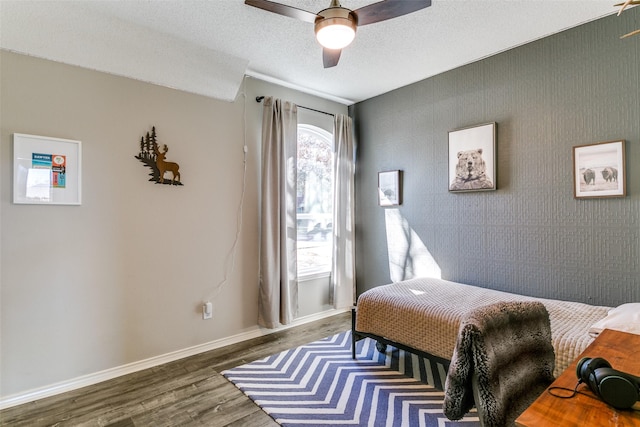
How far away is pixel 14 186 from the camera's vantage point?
223cm

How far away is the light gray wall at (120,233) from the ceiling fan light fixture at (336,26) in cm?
168

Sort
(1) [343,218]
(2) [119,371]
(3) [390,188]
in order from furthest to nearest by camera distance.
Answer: (1) [343,218]
(3) [390,188]
(2) [119,371]

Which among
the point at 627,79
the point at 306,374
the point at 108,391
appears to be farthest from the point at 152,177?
the point at 627,79

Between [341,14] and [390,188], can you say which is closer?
[341,14]

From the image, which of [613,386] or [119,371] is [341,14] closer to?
[613,386]

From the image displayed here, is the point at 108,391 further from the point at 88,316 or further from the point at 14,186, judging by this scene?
the point at 14,186

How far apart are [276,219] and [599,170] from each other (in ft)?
9.24

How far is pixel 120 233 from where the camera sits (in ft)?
8.79

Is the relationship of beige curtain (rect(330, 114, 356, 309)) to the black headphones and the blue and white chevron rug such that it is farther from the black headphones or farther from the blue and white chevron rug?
the black headphones

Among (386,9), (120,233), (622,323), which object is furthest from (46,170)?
(622,323)

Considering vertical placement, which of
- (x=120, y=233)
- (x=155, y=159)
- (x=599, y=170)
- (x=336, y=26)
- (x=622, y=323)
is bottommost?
(x=622, y=323)

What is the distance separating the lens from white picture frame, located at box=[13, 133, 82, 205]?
225cm

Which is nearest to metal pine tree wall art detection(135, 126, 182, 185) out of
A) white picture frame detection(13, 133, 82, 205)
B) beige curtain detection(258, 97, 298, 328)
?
white picture frame detection(13, 133, 82, 205)

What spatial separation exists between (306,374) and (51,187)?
241 cm
